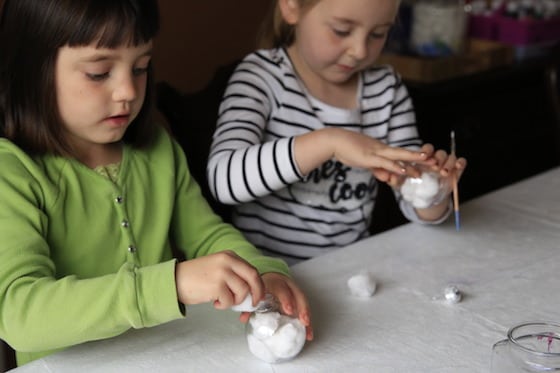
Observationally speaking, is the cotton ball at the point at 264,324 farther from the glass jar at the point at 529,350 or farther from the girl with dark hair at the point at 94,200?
the glass jar at the point at 529,350

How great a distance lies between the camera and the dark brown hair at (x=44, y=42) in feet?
3.44

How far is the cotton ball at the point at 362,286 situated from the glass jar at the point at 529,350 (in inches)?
9.9

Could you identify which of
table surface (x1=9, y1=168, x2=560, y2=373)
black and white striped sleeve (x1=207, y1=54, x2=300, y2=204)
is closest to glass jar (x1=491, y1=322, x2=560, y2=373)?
table surface (x1=9, y1=168, x2=560, y2=373)

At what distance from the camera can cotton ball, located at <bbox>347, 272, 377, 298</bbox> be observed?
3.60 feet

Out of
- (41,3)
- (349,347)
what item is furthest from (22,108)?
(349,347)

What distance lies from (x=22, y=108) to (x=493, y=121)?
1.79m

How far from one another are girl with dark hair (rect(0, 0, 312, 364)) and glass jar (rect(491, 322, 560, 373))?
252 mm

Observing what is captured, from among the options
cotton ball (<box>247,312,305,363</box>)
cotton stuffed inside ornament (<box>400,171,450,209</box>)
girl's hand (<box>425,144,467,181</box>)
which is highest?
girl's hand (<box>425,144,467,181</box>)

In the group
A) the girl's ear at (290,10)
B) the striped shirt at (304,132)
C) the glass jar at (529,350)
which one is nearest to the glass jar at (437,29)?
the striped shirt at (304,132)

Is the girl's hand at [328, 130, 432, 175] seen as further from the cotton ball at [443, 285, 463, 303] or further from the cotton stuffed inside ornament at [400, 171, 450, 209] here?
the cotton ball at [443, 285, 463, 303]

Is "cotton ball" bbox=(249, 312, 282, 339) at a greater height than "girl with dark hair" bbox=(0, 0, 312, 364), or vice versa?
"girl with dark hair" bbox=(0, 0, 312, 364)

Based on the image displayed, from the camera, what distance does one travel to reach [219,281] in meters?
0.91

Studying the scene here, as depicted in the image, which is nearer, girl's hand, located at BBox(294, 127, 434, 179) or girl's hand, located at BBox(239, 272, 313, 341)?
girl's hand, located at BBox(239, 272, 313, 341)

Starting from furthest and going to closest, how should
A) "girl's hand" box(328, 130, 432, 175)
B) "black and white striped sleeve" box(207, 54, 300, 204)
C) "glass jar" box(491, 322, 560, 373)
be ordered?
"black and white striped sleeve" box(207, 54, 300, 204), "girl's hand" box(328, 130, 432, 175), "glass jar" box(491, 322, 560, 373)
